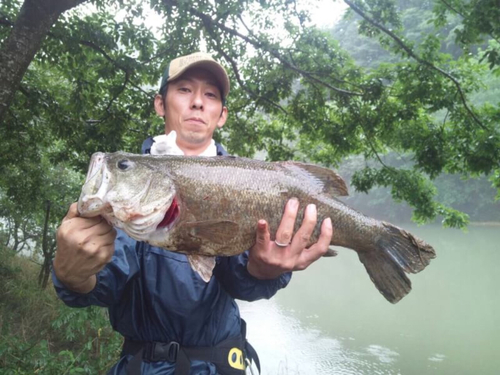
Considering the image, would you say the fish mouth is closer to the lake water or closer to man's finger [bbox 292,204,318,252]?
man's finger [bbox 292,204,318,252]

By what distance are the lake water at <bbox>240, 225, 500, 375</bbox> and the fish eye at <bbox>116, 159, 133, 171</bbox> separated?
24.5ft

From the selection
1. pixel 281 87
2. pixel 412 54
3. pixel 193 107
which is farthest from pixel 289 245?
pixel 281 87

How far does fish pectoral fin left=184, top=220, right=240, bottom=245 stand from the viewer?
6.17 ft

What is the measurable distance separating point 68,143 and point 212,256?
5430 millimetres

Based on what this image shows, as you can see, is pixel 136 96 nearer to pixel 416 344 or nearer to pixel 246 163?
pixel 246 163

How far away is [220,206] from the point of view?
1.94 meters

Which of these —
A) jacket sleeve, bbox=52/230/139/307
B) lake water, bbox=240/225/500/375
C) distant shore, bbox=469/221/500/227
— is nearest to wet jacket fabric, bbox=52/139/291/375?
jacket sleeve, bbox=52/230/139/307

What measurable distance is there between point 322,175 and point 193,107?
94 centimetres

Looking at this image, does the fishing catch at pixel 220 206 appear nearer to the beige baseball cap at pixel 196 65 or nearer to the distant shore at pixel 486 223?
the beige baseball cap at pixel 196 65

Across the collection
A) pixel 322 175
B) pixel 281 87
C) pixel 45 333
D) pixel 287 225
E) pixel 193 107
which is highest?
pixel 281 87

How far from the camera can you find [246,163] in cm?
205

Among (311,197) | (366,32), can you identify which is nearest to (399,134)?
(366,32)

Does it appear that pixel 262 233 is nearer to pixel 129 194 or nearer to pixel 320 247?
pixel 320 247

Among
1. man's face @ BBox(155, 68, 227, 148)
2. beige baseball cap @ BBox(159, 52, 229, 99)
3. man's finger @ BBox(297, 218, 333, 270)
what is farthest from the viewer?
beige baseball cap @ BBox(159, 52, 229, 99)
